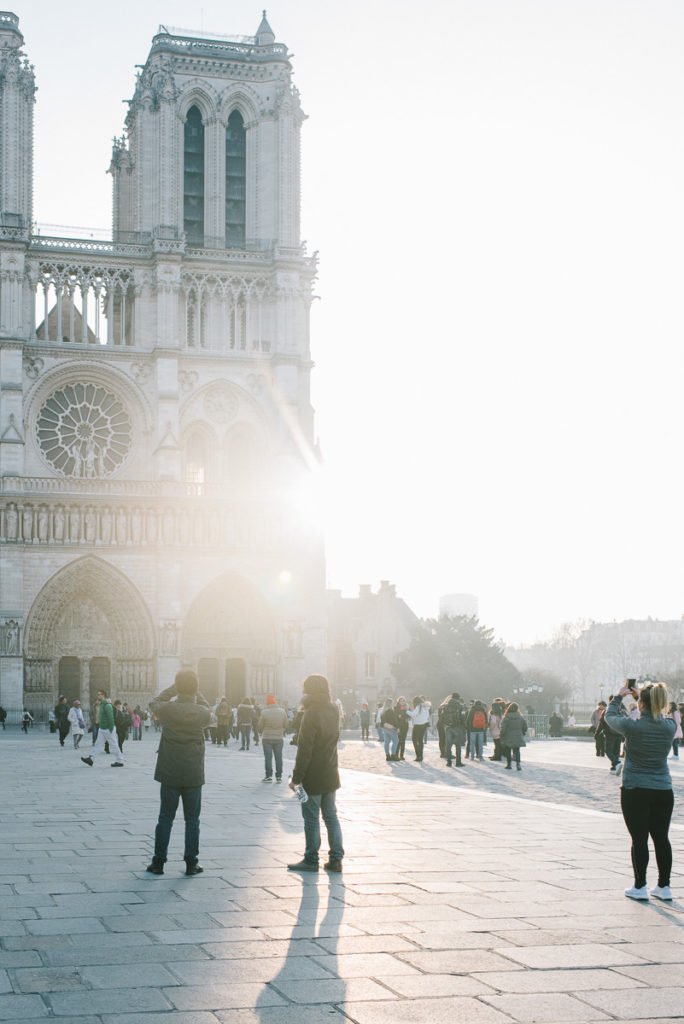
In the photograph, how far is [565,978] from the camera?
270 inches

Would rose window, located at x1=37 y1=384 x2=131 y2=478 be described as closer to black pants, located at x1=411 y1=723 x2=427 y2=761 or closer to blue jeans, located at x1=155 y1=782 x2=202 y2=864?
black pants, located at x1=411 y1=723 x2=427 y2=761

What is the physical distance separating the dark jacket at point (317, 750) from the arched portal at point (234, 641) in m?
38.4

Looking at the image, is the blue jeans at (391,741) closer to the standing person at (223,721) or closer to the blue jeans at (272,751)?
the blue jeans at (272,751)

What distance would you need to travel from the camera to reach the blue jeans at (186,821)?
33.8 ft

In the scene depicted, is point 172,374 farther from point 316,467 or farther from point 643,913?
point 643,913

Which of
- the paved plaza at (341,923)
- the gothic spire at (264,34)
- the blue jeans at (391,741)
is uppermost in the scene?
the gothic spire at (264,34)

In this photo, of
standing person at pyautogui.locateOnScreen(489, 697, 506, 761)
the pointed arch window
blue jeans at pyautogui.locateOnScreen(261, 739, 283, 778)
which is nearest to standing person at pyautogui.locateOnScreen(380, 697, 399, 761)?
standing person at pyautogui.locateOnScreen(489, 697, 506, 761)

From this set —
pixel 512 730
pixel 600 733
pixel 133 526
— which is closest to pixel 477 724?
pixel 512 730

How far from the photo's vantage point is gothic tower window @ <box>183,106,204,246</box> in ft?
169

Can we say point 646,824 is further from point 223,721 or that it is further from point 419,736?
point 223,721

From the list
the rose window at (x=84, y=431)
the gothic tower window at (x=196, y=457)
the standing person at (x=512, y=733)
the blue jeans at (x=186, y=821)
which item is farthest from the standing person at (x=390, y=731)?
the rose window at (x=84, y=431)

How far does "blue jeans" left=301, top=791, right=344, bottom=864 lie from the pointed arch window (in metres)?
43.2

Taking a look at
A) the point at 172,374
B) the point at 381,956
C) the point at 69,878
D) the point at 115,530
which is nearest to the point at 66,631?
the point at 115,530

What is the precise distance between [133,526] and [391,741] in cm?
2196
